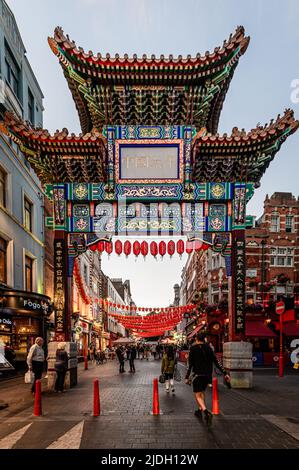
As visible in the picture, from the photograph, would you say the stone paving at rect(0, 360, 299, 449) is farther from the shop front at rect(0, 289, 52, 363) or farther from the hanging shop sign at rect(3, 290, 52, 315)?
the hanging shop sign at rect(3, 290, 52, 315)

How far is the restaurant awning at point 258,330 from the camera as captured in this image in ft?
83.8

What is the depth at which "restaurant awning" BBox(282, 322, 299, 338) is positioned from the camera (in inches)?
1045

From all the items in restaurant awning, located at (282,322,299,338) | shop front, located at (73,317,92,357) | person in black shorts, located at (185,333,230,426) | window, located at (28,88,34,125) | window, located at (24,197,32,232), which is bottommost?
shop front, located at (73,317,92,357)

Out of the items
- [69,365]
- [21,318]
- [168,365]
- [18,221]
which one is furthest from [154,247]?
[21,318]

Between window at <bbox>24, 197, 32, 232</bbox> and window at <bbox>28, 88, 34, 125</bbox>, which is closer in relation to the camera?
window at <bbox>24, 197, 32, 232</bbox>

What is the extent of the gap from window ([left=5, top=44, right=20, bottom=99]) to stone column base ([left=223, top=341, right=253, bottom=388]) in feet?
63.6

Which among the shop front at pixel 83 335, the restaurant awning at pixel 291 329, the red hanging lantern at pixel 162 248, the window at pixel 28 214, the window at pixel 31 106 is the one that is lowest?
the shop front at pixel 83 335

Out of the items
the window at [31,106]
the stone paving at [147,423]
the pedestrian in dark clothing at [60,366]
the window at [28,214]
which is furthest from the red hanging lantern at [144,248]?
the window at [31,106]

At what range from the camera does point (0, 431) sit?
7.09 metres

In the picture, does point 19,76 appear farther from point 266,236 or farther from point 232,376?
point 266,236

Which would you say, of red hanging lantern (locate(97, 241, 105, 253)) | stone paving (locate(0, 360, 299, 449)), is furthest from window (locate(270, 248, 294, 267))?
red hanging lantern (locate(97, 241, 105, 253))

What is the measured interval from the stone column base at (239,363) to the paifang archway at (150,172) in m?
0.40

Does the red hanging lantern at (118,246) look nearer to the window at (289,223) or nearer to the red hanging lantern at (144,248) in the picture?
the red hanging lantern at (144,248)

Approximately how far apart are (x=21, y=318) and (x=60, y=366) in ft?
31.0
